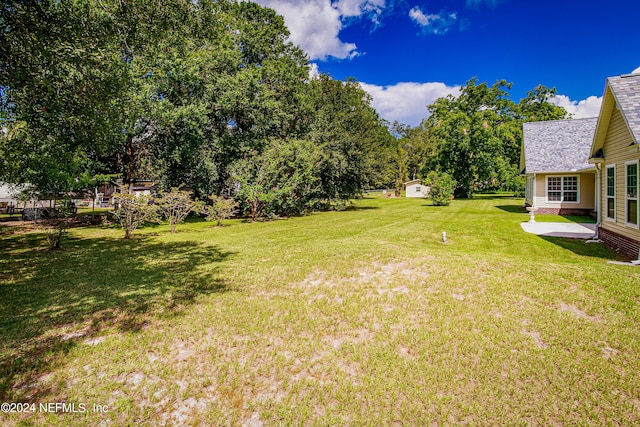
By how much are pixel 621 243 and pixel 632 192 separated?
5.17 ft

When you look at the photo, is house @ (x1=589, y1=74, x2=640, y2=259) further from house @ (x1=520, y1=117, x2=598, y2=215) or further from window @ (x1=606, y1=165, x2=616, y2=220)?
house @ (x1=520, y1=117, x2=598, y2=215)

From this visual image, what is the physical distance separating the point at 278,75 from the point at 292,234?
49.8ft

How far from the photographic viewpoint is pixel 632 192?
27.1ft

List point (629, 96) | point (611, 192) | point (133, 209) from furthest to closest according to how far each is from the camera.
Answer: point (133, 209) < point (611, 192) < point (629, 96)

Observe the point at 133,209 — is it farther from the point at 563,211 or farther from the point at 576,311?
the point at 563,211

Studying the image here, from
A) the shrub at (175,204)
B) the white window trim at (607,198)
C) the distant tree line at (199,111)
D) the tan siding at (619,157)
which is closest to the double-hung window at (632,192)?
the tan siding at (619,157)

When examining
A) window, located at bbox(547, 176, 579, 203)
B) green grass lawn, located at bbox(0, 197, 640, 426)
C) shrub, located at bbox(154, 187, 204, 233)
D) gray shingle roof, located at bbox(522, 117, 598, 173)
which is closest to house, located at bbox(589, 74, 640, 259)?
green grass lawn, located at bbox(0, 197, 640, 426)

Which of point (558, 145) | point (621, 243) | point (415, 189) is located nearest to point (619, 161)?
point (621, 243)

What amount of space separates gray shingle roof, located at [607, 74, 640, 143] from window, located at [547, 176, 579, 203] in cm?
1223

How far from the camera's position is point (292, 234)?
41.2 ft

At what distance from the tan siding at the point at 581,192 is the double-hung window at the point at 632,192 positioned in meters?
11.9

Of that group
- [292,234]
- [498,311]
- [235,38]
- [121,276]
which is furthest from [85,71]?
[235,38]

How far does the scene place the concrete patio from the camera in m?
11.5

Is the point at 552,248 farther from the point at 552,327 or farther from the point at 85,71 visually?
the point at 85,71
